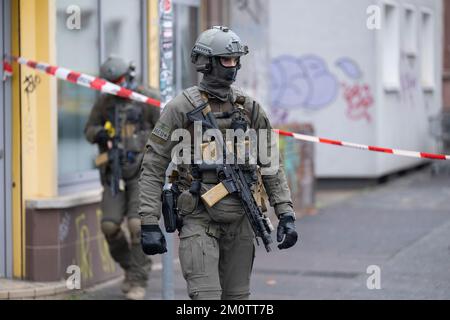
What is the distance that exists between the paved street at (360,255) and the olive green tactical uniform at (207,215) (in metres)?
2.42

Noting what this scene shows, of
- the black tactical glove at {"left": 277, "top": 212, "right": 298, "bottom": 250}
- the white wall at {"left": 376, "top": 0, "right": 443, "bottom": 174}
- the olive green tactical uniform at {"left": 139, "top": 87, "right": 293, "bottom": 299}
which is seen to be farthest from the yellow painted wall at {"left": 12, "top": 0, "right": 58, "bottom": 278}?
the white wall at {"left": 376, "top": 0, "right": 443, "bottom": 174}

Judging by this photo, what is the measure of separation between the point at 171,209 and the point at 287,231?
669mm

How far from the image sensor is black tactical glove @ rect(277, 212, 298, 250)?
5691 mm

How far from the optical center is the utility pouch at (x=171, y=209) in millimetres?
5691

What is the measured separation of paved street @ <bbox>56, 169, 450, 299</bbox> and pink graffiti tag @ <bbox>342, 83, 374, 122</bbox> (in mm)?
1623

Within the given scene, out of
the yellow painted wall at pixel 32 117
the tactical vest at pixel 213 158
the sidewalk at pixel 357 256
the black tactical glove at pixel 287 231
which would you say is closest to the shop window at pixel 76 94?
the yellow painted wall at pixel 32 117

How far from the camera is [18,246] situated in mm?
8141

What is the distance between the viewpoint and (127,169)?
8070mm

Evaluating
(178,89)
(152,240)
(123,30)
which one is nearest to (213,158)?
(152,240)

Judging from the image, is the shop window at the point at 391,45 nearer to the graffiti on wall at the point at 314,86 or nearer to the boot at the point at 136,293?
the graffiti on wall at the point at 314,86

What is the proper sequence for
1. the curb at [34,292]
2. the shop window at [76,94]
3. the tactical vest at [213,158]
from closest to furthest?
1. the tactical vest at [213,158]
2. the curb at [34,292]
3. the shop window at [76,94]

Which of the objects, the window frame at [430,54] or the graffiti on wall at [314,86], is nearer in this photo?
the graffiti on wall at [314,86]

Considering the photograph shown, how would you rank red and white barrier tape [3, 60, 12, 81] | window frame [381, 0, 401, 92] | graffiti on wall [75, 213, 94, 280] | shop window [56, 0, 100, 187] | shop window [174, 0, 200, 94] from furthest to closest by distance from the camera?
window frame [381, 0, 401, 92] < shop window [174, 0, 200, 94] < shop window [56, 0, 100, 187] < graffiti on wall [75, 213, 94, 280] < red and white barrier tape [3, 60, 12, 81]

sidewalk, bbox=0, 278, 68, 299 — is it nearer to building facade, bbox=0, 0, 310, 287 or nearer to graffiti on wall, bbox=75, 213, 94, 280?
building facade, bbox=0, 0, 310, 287
